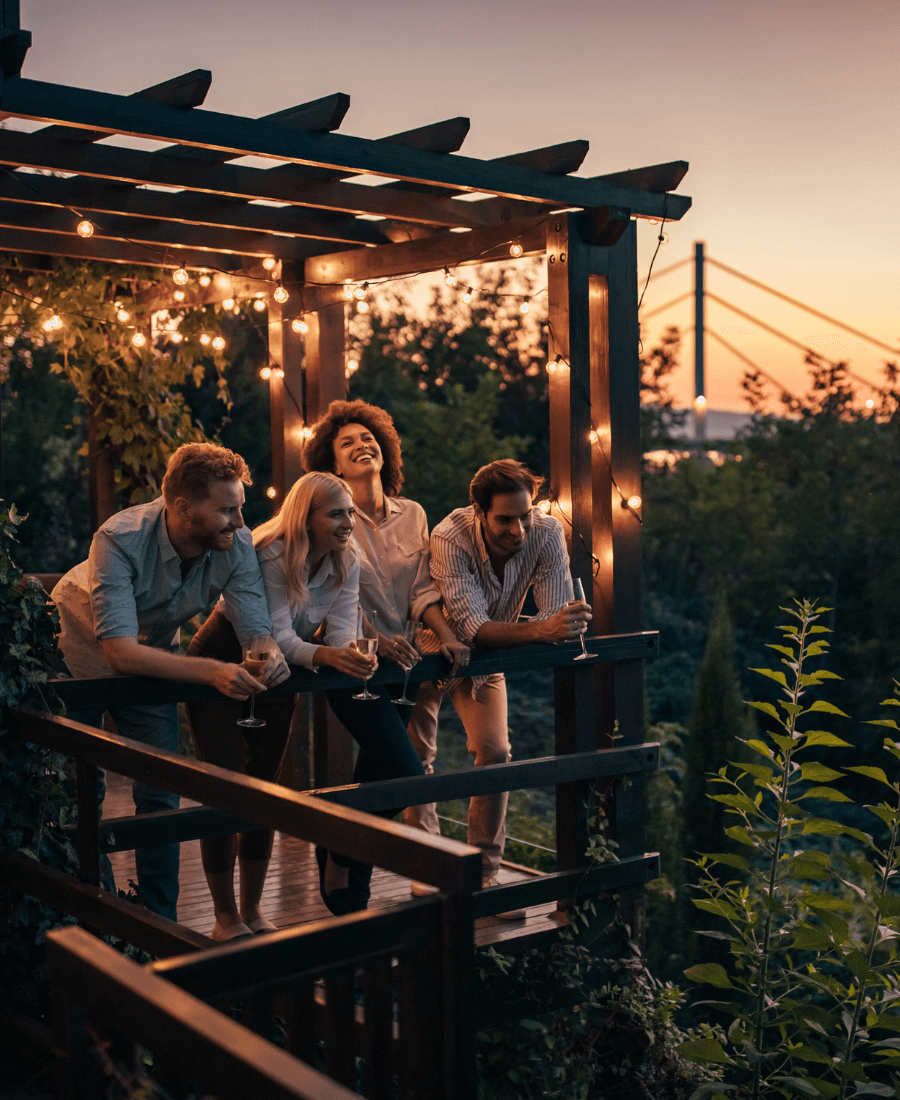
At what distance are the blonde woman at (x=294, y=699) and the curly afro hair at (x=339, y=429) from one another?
570mm

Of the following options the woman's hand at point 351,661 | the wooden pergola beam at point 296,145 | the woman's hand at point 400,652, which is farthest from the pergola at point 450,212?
the woman's hand at point 351,661

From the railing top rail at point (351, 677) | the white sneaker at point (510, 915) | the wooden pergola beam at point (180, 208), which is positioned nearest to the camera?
the railing top rail at point (351, 677)

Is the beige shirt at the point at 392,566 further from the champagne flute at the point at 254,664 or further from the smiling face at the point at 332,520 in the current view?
the champagne flute at the point at 254,664

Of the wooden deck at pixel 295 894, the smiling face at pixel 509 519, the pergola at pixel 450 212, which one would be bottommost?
the wooden deck at pixel 295 894

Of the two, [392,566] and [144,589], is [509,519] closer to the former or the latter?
[392,566]

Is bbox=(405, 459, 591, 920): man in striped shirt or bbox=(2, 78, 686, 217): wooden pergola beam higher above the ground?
bbox=(2, 78, 686, 217): wooden pergola beam

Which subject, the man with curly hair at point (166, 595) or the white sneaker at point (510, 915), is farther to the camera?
the white sneaker at point (510, 915)

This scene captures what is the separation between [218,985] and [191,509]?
1.73 meters

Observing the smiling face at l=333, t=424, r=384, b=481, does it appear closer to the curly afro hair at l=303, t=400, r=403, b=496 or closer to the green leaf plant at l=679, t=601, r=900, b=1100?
the curly afro hair at l=303, t=400, r=403, b=496

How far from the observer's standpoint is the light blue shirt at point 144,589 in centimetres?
292

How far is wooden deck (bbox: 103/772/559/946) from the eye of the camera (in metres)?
3.84

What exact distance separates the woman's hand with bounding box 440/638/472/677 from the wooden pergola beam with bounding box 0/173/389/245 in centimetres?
216

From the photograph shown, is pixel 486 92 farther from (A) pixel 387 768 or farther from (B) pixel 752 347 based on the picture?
(A) pixel 387 768

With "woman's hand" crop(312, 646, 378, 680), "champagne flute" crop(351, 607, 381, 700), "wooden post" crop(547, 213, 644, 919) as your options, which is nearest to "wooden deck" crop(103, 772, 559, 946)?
"wooden post" crop(547, 213, 644, 919)
